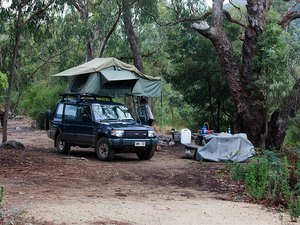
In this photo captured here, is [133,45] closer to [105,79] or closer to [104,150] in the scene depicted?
[105,79]

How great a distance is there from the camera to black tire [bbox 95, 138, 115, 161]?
10.5 metres

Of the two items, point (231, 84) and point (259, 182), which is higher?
point (231, 84)

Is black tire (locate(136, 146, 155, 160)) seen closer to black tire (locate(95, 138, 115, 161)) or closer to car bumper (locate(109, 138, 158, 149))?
car bumper (locate(109, 138, 158, 149))

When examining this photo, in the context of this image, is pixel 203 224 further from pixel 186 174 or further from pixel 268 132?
pixel 268 132

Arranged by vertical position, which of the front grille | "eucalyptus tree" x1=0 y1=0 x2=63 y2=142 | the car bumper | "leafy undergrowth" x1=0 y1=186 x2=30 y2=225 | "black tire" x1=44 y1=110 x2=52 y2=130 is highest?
"eucalyptus tree" x1=0 y1=0 x2=63 y2=142

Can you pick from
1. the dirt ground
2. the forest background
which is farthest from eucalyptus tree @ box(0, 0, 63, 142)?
the dirt ground

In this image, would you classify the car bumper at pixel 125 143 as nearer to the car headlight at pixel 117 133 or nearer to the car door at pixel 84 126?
the car headlight at pixel 117 133

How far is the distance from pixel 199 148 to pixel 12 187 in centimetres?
648

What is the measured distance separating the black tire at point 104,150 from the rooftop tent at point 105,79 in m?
2.26

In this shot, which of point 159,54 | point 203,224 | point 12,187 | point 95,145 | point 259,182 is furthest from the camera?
point 159,54

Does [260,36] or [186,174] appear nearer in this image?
[186,174]

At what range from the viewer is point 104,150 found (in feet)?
35.4

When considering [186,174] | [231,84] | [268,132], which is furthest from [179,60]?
[186,174]

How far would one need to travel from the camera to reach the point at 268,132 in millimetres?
14750
